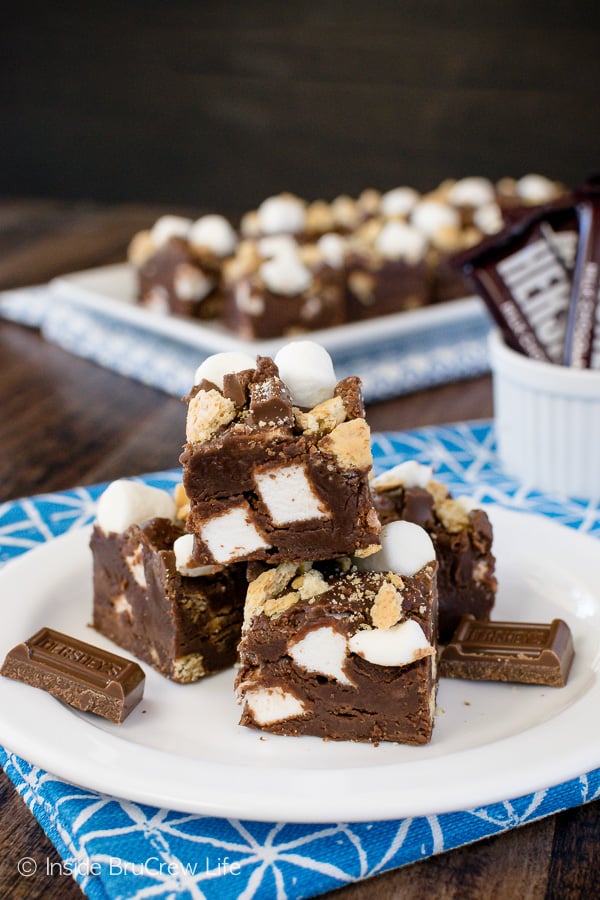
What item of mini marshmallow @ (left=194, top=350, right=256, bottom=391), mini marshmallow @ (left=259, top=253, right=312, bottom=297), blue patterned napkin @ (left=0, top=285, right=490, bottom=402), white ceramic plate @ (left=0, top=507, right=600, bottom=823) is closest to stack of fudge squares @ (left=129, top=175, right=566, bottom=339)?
mini marshmallow @ (left=259, top=253, right=312, bottom=297)

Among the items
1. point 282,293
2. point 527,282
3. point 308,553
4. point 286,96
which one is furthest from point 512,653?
point 286,96

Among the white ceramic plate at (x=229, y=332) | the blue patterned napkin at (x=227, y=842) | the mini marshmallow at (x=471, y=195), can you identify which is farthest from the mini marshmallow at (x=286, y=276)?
the blue patterned napkin at (x=227, y=842)

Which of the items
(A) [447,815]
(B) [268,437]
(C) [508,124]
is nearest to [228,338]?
(B) [268,437]

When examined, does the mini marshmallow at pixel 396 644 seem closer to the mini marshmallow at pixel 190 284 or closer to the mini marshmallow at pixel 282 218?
the mini marshmallow at pixel 190 284

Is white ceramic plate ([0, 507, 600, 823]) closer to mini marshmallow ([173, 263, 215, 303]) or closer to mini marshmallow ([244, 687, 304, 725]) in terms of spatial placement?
mini marshmallow ([244, 687, 304, 725])

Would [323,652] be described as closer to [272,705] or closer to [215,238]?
[272,705]

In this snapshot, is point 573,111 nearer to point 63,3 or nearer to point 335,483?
point 63,3
